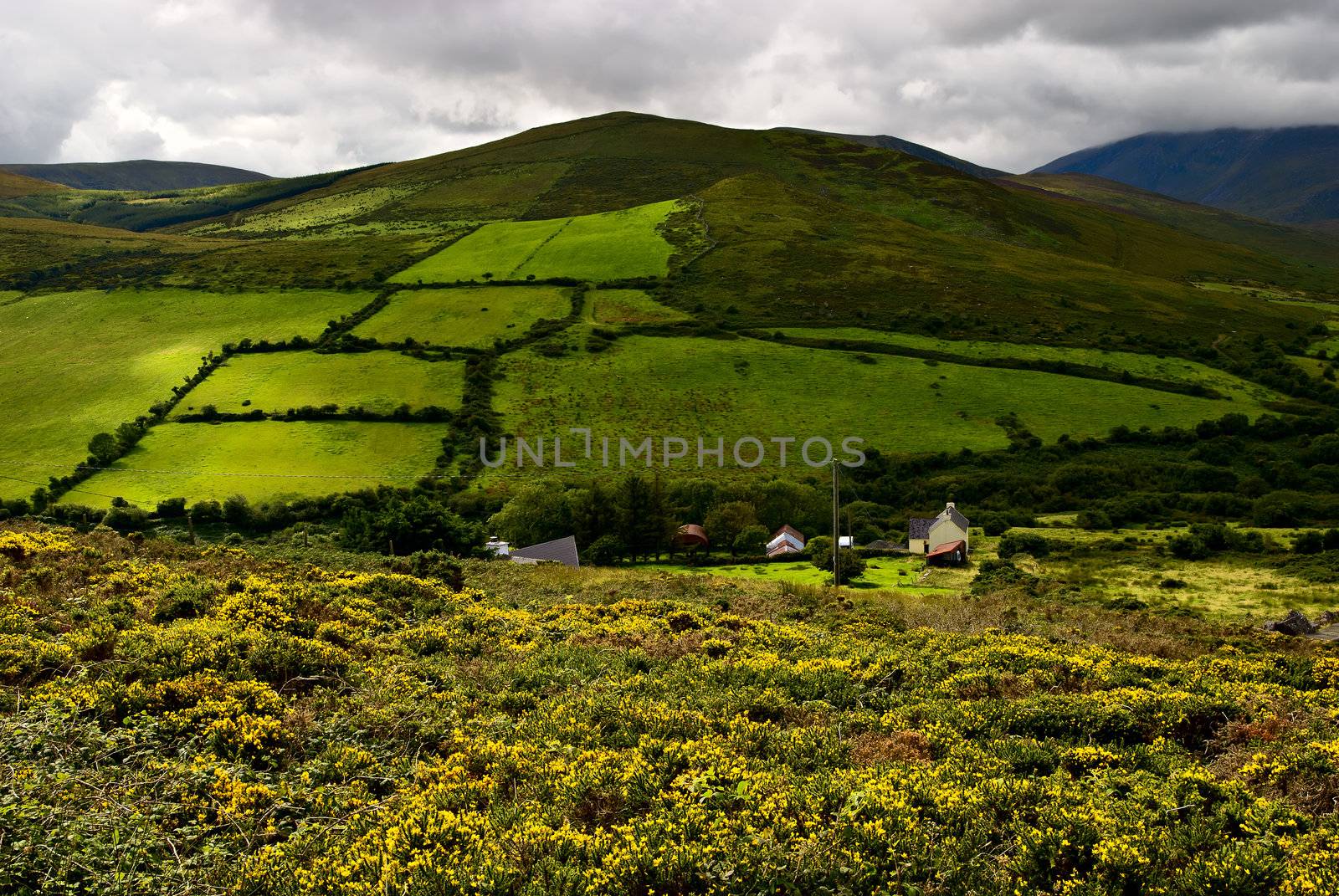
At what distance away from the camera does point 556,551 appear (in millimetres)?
57156

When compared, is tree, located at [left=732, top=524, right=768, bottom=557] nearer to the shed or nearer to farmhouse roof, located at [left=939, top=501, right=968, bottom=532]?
the shed

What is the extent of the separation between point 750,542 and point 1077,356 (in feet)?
202

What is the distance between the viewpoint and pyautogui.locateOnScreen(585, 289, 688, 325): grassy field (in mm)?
103688

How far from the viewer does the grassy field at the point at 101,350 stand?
71.2m

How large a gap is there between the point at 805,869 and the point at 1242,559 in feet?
206

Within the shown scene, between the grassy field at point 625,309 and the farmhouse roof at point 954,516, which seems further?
the grassy field at point 625,309

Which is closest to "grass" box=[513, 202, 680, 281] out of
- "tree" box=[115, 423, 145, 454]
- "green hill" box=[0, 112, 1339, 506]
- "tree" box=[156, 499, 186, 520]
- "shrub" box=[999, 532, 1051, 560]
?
"green hill" box=[0, 112, 1339, 506]

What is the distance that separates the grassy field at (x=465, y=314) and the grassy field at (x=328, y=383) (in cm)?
680

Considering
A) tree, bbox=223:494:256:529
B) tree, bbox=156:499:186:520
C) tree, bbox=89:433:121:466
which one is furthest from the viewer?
tree, bbox=89:433:121:466

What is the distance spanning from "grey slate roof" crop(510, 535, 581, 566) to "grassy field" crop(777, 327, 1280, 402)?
55163 mm

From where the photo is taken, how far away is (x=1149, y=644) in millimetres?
17281

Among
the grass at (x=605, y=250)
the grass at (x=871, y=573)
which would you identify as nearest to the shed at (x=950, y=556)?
the grass at (x=871, y=573)

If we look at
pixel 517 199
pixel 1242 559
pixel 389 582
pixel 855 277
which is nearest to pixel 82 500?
pixel 389 582

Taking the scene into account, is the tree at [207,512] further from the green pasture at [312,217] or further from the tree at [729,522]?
the green pasture at [312,217]
